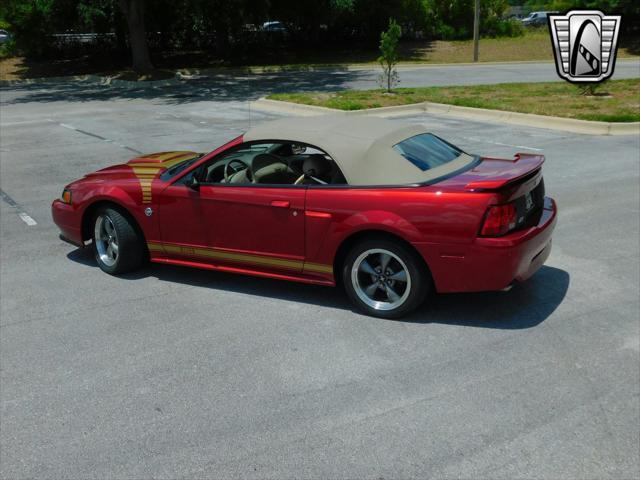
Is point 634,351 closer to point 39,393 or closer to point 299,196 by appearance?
point 299,196

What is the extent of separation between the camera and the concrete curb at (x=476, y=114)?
47.9 feet

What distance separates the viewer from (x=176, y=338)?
5344mm

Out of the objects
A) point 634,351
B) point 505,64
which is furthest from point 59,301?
point 505,64

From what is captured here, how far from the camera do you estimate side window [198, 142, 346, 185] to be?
5812 millimetres

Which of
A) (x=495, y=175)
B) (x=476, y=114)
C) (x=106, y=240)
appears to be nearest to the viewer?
(x=495, y=175)

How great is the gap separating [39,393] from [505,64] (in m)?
32.9

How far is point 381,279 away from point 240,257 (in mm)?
1308

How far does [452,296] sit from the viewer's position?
237 inches

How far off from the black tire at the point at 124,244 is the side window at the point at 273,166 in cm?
93

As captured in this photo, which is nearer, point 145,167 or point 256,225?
point 256,225

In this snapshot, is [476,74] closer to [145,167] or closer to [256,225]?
[145,167]

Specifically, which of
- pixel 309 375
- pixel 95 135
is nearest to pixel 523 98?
pixel 95 135

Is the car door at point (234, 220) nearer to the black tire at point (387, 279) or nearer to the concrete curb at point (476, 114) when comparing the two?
the black tire at point (387, 279)

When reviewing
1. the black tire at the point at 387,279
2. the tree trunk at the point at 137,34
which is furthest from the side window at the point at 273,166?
the tree trunk at the point at 137,34
